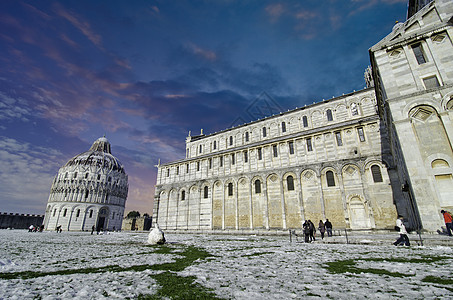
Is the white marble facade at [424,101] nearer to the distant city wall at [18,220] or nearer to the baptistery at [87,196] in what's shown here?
the baptistery at [87,196]

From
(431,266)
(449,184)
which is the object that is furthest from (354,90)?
(431,266)

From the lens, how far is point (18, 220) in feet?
206

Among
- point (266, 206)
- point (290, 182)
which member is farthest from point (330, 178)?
point (266, 206)

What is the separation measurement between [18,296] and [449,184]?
17.6m

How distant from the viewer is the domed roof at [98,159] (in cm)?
6575

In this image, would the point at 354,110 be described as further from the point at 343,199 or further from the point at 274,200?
the point at 274,200

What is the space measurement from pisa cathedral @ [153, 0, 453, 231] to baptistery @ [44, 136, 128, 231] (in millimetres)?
36793

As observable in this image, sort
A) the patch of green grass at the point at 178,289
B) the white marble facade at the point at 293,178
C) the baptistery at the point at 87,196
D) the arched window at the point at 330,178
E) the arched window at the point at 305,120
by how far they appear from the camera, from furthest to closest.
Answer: the baptistery at the point at 87,196, the arched window at the point at 305,120, the arched window at the point at 330,178, the white marble facade at the point at 293,178, the patch of green grass at the point at 178,289

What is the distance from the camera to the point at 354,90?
29781 millimetres

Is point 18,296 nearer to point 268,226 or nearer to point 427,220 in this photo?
point 427,220

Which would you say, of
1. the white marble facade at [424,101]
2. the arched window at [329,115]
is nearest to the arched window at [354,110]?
the arched window at [329,115]

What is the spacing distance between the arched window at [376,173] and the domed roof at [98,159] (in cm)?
7057

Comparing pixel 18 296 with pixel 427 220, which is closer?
pixel 18 296

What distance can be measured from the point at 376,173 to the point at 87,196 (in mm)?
69482
